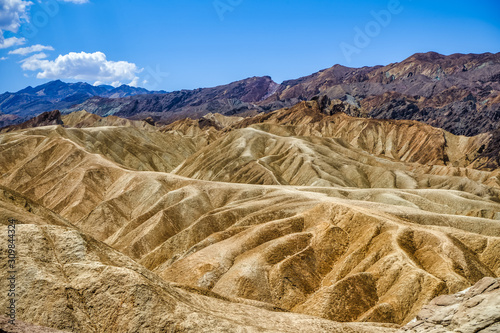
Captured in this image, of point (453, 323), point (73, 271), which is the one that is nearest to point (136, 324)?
point (73, 271)

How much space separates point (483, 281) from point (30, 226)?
32305 mm

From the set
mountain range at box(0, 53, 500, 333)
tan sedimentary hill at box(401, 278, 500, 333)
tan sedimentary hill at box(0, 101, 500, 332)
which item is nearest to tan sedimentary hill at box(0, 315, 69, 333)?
mountain range at box(0, 53, 500, 333)

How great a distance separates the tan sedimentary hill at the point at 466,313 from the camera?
21.0 meters

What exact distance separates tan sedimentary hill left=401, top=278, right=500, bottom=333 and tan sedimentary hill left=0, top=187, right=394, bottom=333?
15.4 ft

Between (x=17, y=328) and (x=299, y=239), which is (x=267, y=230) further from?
(x=17, y=328)

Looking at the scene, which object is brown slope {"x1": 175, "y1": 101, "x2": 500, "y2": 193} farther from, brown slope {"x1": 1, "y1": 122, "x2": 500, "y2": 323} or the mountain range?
brown slope {"x1": 1, "y1": 122, "x2": 500, "y2": 323}

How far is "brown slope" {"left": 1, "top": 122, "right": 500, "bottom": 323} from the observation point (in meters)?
43.5

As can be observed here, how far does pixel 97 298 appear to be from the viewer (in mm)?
24531

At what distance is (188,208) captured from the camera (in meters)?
89.4

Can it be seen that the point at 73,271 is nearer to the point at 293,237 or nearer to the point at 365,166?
the point at 293,237

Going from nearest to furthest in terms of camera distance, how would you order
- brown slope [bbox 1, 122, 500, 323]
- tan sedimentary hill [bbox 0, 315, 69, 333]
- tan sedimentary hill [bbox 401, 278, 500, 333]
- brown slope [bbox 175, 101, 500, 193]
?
tan sedimentary hill [bbox 0, 315, 69, 333], tan sedimentary hill [bbox 401, 278, 500, 333], brown slope [bbox 1, 122, 500, 323], brown slope [bbox 175, 101, 500, 193]

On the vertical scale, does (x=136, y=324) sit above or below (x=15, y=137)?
below

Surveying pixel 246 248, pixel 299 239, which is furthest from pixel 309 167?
pixel 246 248

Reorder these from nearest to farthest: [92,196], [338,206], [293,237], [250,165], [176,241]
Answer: [293,237]
[338,206]
[176,241]
[92,196]
[250,165]
